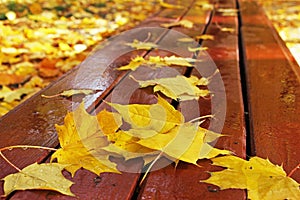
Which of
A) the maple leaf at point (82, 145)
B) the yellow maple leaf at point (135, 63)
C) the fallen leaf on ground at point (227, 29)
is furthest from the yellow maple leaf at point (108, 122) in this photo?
the fallen leaf on ground at point (227, 29)

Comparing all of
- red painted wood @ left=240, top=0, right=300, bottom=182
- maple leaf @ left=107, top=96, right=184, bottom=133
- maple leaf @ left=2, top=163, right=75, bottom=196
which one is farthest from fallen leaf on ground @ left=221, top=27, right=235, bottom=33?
maple leaf @ left=2, top=163, right=75, bottom=196

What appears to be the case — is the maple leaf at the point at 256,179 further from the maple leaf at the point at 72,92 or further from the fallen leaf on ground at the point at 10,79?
the fallen leaf on ground at the point at 10,79

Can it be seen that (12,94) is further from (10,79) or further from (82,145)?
(82,145)

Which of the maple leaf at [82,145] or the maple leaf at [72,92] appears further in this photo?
the maple leaf at [72,92]

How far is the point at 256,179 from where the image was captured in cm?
78

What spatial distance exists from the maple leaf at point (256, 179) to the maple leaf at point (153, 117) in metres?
0.14

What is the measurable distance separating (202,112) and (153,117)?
197mm

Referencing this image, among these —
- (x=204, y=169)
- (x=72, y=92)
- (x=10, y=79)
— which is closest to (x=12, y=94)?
(x=10, y=79)

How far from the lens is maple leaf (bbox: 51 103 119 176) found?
81 cm

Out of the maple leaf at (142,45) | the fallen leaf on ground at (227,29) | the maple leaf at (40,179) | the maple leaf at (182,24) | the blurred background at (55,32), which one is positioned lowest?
the blurred background at (55,32)

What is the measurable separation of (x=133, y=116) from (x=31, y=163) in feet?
0.82

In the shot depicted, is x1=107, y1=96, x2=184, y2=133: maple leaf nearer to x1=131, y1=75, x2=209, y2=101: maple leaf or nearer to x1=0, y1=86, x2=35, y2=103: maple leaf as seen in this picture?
x1=131, y1=75, x2=209, y2=101: maple leaf

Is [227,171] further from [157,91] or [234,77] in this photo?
[234,77]

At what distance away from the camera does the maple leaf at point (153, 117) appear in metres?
0.90
